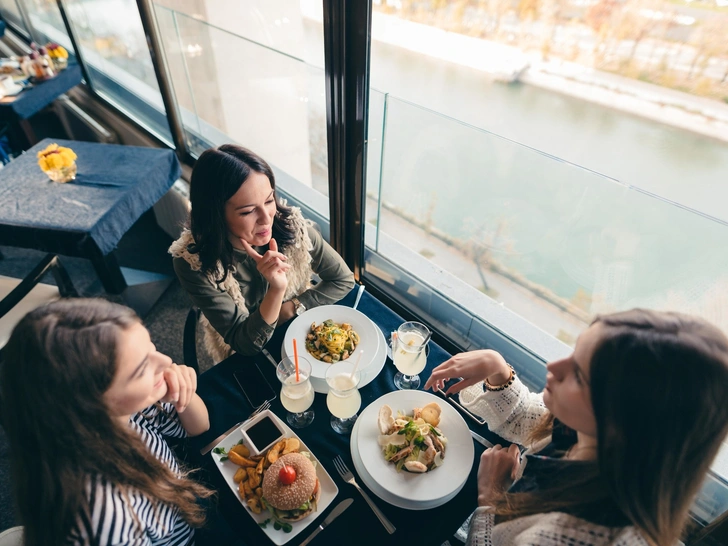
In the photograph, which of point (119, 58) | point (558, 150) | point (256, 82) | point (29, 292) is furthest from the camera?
point (119, 58)

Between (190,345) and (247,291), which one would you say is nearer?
(190,345)

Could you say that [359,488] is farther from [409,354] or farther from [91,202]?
[91,202]

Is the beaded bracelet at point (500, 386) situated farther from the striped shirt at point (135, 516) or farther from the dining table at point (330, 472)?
the striped shirt at point (135, 516)

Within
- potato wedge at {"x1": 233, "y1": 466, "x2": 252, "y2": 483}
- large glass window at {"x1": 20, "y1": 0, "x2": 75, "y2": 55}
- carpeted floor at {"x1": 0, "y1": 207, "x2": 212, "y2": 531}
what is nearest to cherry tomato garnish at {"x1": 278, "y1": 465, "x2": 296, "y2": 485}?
potato wedge at {"x1": 233, "y1": 466, "x2": 252, "y2": 483}

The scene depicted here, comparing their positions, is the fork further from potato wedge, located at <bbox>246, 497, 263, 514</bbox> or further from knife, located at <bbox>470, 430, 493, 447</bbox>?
knife, located at <bbox>470, 430, 493, 447</bbox>

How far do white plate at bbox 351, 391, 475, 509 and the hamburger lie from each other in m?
0.14

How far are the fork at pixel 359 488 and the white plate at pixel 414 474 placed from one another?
2cm

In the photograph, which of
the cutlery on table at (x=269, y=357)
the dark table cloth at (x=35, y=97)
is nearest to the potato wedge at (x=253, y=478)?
the cutlery on table at (x=269, y=357)

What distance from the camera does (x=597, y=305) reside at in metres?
1.38

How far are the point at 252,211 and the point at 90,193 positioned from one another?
1.28 m

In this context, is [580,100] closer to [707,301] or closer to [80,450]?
[707,301]

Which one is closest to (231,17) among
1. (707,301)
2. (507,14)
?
(507,14)

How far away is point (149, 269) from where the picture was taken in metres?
2.84

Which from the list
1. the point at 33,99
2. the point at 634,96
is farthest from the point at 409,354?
the point at 33,99
